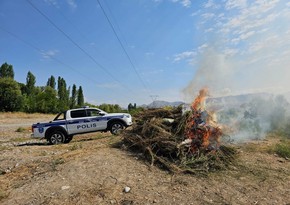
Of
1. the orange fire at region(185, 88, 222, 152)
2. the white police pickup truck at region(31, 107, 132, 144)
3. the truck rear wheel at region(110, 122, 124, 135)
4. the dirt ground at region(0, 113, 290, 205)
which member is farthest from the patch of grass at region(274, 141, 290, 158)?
the truck rear wheel at region(110, 122, 124, 135)

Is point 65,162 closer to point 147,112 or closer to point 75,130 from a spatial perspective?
point 147,112

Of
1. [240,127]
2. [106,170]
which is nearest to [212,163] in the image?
[106,170]

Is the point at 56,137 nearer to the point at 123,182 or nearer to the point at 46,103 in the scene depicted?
the point at 123,182

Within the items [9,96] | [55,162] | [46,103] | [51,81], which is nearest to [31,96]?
[46,103]

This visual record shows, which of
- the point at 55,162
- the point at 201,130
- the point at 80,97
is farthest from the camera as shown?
the point at 80,97

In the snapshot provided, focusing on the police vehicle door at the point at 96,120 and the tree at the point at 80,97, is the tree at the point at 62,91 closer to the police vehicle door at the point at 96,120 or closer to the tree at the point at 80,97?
the tree at the point at 80,97

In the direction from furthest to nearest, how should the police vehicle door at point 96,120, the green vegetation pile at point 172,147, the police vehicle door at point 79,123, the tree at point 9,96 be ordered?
the tree at point 9,96, the police vehicle door at point 96,120, the police vehicle door at point 79,123, the green vegetation pile at point 172,147

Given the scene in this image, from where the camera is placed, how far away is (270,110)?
1925 centimetres

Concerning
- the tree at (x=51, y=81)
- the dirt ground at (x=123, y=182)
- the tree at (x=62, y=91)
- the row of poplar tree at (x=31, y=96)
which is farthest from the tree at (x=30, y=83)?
the dirt ground at (x=123, y=182)

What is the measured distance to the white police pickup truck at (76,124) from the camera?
1368cm

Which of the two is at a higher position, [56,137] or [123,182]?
[56,137]

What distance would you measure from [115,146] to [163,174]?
9.95 ft

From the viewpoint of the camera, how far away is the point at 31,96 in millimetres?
65062

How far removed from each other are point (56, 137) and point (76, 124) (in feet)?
4.13
